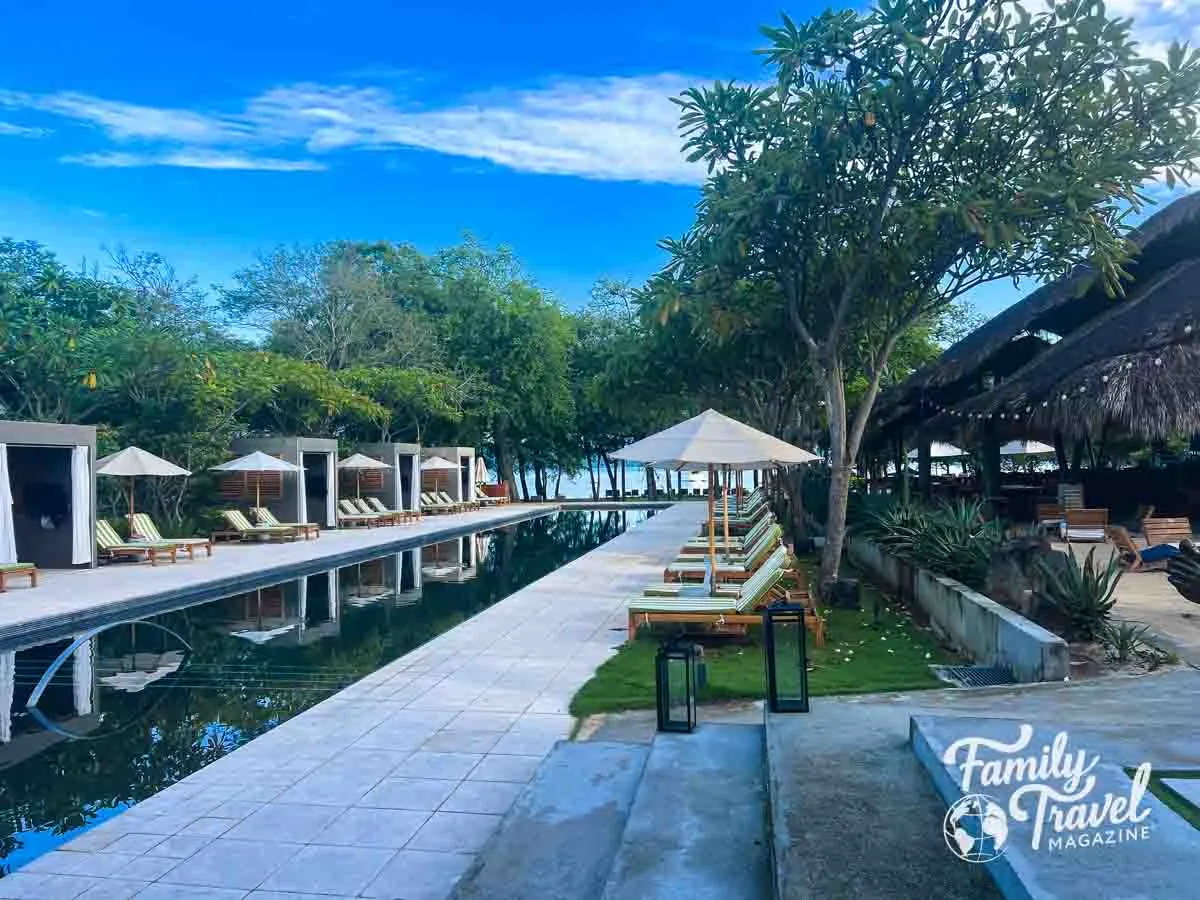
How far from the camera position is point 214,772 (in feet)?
16.5

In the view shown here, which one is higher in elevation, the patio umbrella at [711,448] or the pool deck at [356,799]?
the patio umbrella at [711,448]

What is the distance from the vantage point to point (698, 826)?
354 cm

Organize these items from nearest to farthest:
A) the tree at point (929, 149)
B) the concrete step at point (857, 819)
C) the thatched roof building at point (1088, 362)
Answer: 1. the concrete step at point (857, 819)
2. the tree at point (929, 149)
3. the thatched roof building at point (1088, 362)

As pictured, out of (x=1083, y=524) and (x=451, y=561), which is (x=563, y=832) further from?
(x=451, y=561)

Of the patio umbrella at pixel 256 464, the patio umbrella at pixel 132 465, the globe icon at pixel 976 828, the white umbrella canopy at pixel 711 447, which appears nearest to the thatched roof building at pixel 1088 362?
the white umbrella canopy at pixel 711 447

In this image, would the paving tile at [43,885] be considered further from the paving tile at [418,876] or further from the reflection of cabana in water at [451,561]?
the reflection of cabana in water at [451,561]

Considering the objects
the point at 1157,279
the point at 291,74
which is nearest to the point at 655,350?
the point at 1157,279

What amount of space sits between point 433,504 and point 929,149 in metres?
22.8

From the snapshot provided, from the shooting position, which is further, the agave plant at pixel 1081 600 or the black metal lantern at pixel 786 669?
the agave plant at pixel 1081 600

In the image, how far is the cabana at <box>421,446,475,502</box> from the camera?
104 feet

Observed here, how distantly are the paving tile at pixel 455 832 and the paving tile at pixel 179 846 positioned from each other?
Result: 37.6 inches

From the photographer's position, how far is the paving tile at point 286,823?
4070 millimetres

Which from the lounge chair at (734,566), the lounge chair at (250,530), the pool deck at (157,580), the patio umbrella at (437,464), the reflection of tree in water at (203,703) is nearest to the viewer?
the reflection of tree in water at (203,703)

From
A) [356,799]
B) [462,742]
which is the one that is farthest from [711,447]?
[356,799]
